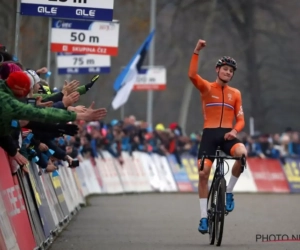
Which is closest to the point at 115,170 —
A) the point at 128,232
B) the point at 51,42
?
the point at 51,42

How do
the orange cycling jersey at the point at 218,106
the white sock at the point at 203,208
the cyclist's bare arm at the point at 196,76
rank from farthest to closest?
1. the orange cycling jersey at the point at 218,106
2. the white sock at the point at 203,208
3. the cyclist's bare arm at the point at 196,76

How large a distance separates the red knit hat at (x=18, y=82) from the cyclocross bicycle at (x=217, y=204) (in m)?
3.27

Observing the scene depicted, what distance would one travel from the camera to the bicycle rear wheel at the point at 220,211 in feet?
41.0

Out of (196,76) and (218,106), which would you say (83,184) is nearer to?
(218,106)

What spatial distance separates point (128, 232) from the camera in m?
14.8

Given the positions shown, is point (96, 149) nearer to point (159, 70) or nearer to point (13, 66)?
point (159, 70)

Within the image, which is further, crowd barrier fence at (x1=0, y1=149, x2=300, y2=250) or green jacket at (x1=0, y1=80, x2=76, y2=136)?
crowd barrier fence at (x1=0, y1=149, x2=300, y2=250)

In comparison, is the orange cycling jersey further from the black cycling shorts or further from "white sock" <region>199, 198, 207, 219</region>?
"white sock" <region>199, 198, 207, 219</region>

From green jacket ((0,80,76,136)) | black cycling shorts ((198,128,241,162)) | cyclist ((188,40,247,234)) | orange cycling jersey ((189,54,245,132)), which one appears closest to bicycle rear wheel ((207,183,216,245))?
cyclist ((188,40,247,234))

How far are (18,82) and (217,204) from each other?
142 inches

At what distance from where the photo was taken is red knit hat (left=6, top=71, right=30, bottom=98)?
9.87 metres

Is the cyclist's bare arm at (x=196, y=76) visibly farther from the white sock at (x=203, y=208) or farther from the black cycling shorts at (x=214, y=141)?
the white sock at (x=203, y=208)

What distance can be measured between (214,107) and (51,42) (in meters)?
7.67

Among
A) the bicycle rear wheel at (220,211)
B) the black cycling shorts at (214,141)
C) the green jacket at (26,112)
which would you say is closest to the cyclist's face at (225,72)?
the black cycling shorts at (214,141)
